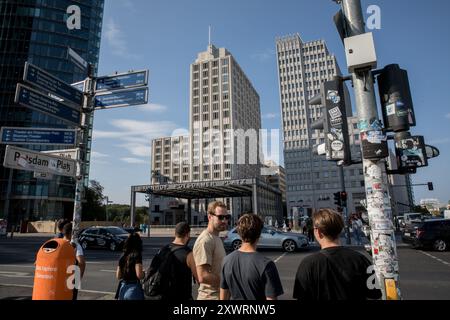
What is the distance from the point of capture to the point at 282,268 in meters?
10.4

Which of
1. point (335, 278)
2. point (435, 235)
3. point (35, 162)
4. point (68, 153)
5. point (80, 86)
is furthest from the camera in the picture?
point (435, 235)

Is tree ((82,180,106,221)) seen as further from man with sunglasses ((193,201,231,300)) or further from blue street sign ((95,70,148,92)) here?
man with sunglasses ((193,201,231,300))

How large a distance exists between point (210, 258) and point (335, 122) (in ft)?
6.89

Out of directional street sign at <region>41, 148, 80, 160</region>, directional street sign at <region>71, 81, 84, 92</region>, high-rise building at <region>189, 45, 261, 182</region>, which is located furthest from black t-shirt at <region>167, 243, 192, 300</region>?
high-rise building at <region>189, 45, 261, 182</region>

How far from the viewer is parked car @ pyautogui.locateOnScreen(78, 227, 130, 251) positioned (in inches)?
723

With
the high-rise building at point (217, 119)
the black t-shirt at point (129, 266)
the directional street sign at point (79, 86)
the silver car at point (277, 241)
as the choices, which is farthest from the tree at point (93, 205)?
the black t-shirt at point (129, 266)

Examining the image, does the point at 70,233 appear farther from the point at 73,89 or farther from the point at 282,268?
the point at 282,268

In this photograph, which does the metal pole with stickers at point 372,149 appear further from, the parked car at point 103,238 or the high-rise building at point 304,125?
the high-rise building at point 304,125

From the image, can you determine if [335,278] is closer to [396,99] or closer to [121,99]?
[396,99]

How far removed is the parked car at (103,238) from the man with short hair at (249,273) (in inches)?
676

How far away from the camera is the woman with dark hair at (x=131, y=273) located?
3.79m

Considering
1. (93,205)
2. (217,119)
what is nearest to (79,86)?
(93,205)

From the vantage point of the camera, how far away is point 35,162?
504 cm

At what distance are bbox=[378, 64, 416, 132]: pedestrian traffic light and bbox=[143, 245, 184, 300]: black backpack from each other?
2917 millimetres
